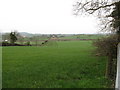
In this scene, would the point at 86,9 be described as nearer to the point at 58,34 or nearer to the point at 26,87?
the point at 26,87

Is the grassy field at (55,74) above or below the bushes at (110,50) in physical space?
below

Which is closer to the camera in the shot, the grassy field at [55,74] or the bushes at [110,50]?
the grassy field at [55,74]

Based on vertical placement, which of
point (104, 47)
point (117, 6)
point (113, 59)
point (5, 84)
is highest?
point (117, 6)

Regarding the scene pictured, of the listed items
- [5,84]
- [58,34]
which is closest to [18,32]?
[58,34]

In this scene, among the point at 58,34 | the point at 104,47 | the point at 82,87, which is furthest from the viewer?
the point at 58,34

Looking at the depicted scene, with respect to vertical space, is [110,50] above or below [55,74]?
above

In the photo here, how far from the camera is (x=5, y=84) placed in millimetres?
5371

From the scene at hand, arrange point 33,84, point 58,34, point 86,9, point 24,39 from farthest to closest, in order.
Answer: point 24,39, point 58,34, point 86,9, point 33,84

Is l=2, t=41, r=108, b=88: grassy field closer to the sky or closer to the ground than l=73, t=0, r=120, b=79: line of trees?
closer to the ground

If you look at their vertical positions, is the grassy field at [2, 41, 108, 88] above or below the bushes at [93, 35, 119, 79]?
below

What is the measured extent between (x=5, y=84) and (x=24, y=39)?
4488 cm

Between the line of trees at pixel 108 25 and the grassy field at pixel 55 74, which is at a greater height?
the line of trees at pixel 108 25

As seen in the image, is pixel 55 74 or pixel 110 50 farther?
pixel 55 74

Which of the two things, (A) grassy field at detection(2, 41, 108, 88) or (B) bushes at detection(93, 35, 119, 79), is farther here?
(B) bushes at detection(93, 35, 119, 79)
